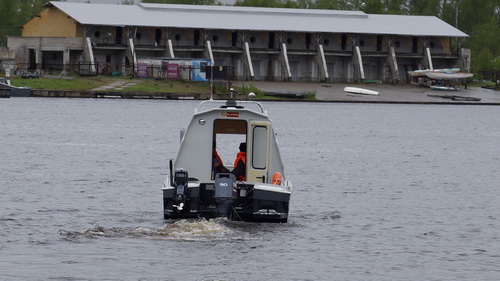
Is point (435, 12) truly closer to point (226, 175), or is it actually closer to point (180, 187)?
point (226, 175)

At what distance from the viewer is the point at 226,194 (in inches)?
1192

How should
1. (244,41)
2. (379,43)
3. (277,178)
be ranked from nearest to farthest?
(277,178) → (244,41) → (379,43)

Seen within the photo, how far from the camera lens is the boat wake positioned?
30.1 meters

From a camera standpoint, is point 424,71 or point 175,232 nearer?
point 175,232

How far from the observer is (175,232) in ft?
100

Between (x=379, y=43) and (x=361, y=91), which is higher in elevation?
(x=379, y=43)

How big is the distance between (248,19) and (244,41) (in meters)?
5.85

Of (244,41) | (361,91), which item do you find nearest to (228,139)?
(361,91)

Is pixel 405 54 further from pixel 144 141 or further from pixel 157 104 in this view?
pixel 144 141

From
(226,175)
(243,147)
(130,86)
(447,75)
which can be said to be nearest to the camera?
(226,175)

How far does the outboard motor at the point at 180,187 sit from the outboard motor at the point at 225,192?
0.84 metres

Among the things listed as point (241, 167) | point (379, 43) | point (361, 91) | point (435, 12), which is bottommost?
point (361, 91)

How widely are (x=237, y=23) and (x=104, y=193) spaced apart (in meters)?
94.3

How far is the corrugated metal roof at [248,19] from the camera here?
130 meters
